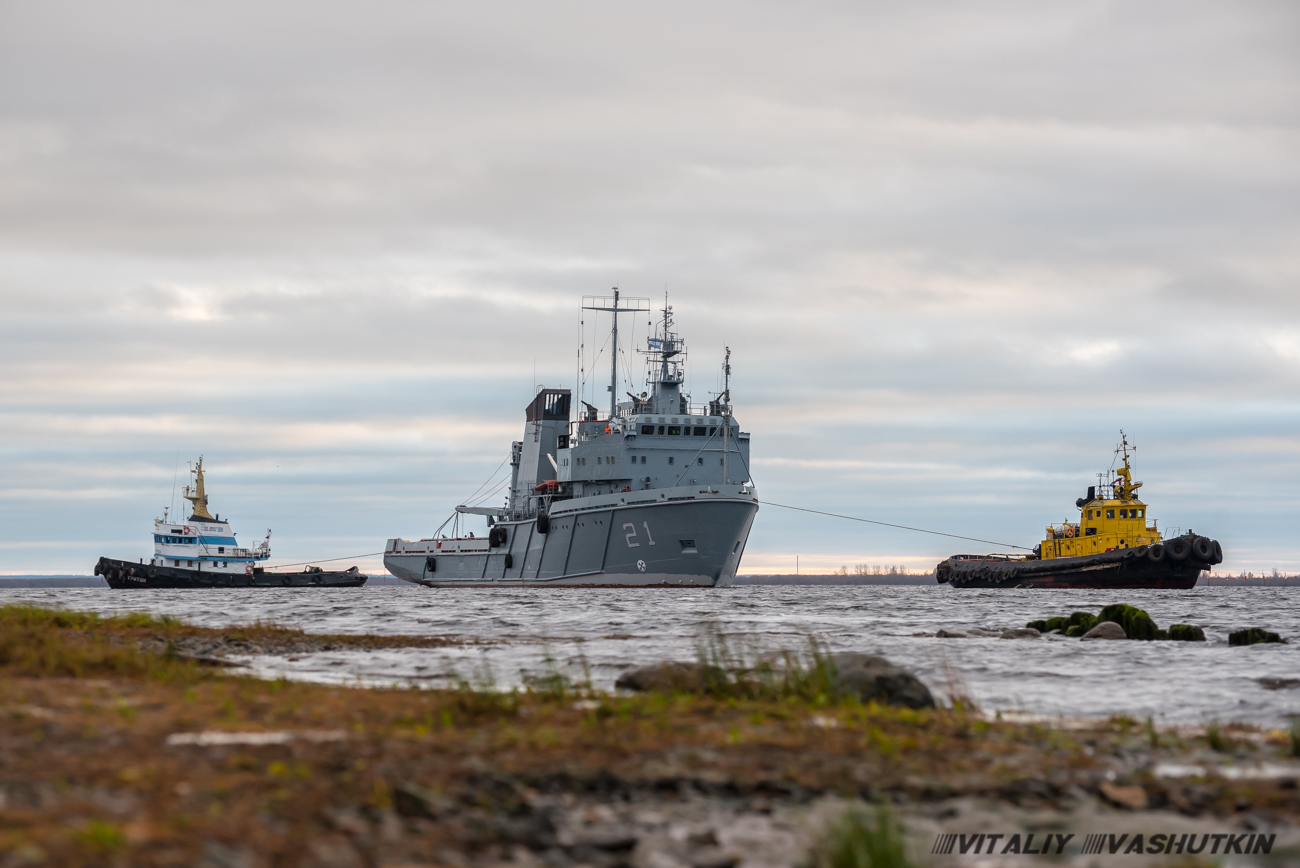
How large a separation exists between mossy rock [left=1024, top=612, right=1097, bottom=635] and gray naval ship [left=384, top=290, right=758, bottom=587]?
113 ft

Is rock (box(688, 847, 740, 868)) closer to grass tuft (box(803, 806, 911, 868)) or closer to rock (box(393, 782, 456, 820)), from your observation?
grass tuft (box(803, 806, 911, 868))

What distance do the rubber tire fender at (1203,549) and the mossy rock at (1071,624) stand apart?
1962 inches

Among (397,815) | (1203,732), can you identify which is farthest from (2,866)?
(1203,732)

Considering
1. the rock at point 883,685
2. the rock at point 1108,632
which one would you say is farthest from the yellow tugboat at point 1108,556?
the rock at point 883,685

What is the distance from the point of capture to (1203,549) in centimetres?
7050

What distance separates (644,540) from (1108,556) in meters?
31.4

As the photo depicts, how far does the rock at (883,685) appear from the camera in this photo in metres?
11.2

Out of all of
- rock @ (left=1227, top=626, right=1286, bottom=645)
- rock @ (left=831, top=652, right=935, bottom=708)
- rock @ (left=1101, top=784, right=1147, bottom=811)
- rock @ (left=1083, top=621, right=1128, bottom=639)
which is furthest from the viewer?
rock @ (left=1083, top=621, right=1128, bottom=639)

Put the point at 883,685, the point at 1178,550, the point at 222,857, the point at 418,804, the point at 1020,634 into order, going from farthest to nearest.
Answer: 1. the point at 1178,550
2. the point at 1020,634
3. the point at 883,685
4. the point at 418,804
5. the point at 222,857

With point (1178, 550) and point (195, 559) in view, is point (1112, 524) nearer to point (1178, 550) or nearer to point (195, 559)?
point (1178, 550)

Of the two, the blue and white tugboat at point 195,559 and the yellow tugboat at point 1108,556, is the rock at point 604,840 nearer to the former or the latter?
the yellow tugboat at point 1108,556

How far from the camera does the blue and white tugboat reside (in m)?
93.5

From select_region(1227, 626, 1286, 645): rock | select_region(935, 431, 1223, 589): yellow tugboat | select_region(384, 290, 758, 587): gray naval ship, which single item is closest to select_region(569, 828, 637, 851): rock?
select_region(1227, 626, 1286, 645): rock

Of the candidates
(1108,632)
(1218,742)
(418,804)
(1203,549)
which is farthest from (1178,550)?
(418,804)
